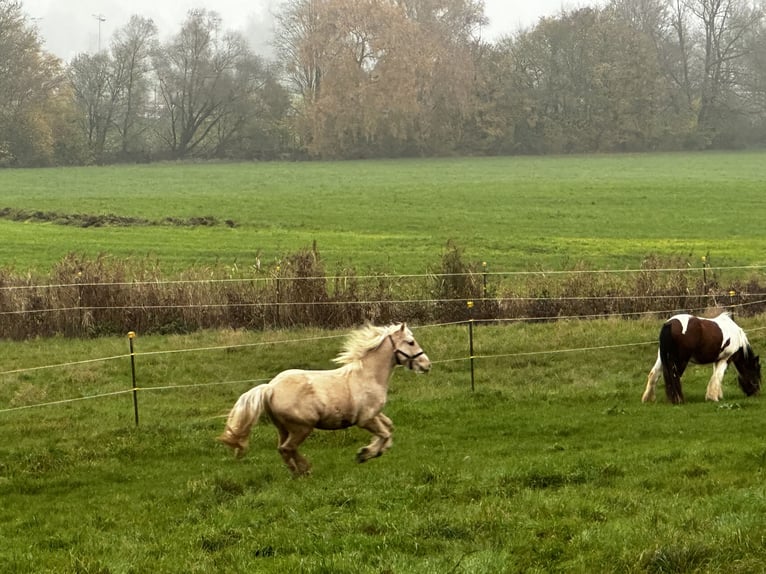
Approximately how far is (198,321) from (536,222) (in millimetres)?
22663

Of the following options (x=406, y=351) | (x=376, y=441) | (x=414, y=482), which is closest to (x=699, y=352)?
(x=406, y=351)

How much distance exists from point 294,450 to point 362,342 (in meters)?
1.64

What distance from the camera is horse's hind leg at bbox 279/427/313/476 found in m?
10.9

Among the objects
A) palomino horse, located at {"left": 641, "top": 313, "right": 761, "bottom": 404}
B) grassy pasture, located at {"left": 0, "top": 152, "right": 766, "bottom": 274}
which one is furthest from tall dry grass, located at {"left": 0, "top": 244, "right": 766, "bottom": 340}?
palomino horse, located at {"left": 641, "top": 313, "right": 761, "bottom": 404}

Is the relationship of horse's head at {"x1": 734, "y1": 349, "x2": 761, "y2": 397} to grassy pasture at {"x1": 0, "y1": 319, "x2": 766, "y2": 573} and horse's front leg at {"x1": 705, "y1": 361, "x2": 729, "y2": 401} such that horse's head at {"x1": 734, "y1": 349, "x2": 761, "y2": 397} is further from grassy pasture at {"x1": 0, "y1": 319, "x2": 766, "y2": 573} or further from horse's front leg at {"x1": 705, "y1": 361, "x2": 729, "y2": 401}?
grassy pasture at {"x1": 0, "y1": 319, "x2": 766, "y2": 573}

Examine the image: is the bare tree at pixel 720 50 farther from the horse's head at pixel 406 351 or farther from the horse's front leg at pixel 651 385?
the horse's head at pixel 406 351

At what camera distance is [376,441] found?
1117 centimetres

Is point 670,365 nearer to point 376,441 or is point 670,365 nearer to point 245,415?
point 376,441

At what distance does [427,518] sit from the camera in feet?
28.1

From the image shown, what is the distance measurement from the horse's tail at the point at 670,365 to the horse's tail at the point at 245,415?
7525mm

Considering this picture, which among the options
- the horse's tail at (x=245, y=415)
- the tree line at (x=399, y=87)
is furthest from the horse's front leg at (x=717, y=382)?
the tree line at (x=399, y=87)

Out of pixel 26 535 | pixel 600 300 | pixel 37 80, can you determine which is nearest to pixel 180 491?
pixel 26 535

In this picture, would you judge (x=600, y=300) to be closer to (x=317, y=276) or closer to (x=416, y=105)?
(x=317, y=276)

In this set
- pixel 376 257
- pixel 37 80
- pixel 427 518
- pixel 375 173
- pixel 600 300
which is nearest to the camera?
pixel 427 518
